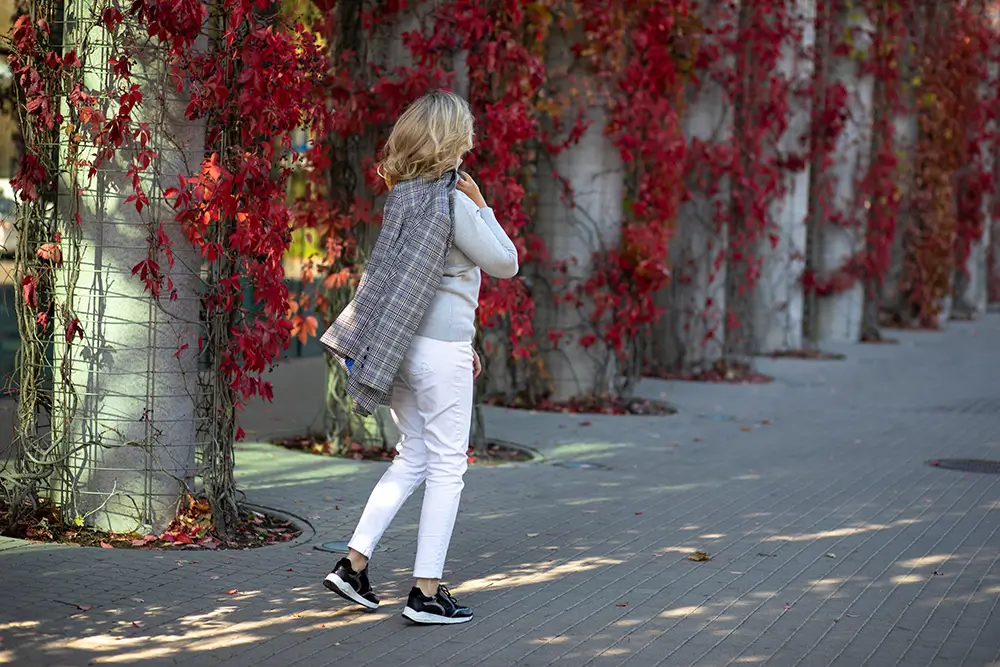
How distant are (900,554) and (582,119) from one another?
5682 mm

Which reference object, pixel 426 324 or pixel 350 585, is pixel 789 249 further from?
pixel 350 585

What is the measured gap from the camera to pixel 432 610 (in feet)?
17.0

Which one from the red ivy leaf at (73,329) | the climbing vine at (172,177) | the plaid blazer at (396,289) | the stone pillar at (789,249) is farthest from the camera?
the stone pillar at (789,249)

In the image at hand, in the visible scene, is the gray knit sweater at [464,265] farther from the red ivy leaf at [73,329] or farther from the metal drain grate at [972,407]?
the metal drain grate at [972,407]

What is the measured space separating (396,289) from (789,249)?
13.7m

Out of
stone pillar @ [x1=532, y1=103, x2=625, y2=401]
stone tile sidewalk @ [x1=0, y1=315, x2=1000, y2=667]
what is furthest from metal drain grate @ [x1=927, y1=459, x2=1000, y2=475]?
stone pillar @ [x1=532, y1=103, x2=625, y2=401]

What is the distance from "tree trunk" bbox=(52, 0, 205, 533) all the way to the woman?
4.58ft

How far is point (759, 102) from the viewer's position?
1538cm

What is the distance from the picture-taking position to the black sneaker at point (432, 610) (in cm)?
514

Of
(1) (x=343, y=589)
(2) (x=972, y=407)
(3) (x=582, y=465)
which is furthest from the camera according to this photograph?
(2) (x=972, y=407)

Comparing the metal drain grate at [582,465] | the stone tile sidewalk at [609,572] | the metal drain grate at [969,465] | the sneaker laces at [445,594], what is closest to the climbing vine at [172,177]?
the stone tile sidewalk at [609,572]

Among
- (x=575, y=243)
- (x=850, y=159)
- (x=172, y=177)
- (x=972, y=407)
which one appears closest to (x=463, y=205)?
(x=172, y=177)

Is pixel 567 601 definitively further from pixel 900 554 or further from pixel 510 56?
pixel 510 56

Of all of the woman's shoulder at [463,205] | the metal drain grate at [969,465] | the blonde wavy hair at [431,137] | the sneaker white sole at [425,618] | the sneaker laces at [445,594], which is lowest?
the sneaker white sole at [425,618]
